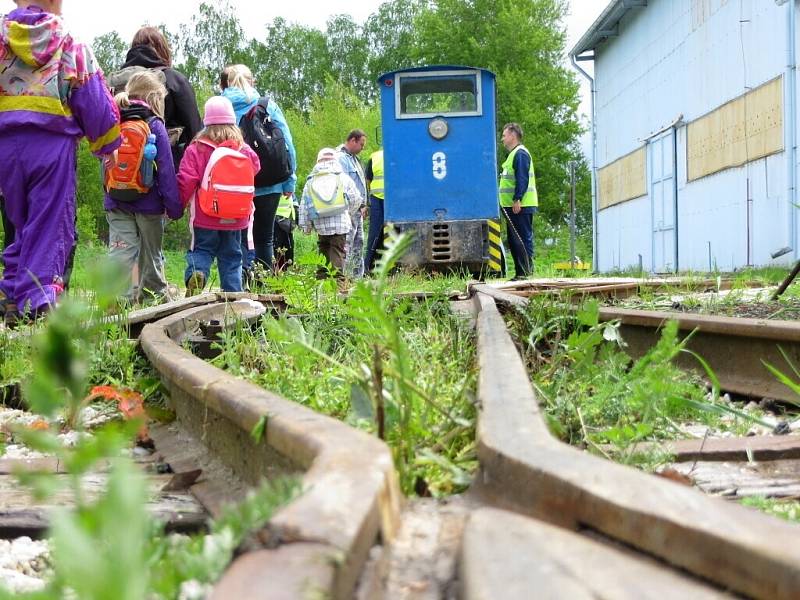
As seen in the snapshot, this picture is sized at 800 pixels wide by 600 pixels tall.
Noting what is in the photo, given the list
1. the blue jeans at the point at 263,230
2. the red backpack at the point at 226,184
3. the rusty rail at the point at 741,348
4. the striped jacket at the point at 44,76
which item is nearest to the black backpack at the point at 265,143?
the blue jeans at the point at 263,230

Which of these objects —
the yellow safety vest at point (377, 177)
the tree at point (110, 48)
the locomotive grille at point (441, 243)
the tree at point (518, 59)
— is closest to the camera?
the locomotive grille at point (441, 243)

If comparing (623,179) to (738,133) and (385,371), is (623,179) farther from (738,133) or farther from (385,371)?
(385,371)

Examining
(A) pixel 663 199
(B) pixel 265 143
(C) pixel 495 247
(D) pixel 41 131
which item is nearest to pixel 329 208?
(B) pixel 265 143

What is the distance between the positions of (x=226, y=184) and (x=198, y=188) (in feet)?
1.05

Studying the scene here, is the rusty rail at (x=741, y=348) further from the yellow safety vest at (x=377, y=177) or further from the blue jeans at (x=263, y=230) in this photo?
the yellow safety vest at (x=377, y=177)

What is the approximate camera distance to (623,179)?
21.3 m

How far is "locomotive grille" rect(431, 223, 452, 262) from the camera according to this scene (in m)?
13.3

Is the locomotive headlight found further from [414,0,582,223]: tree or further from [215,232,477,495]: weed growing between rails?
[414,0,582,223]: tree

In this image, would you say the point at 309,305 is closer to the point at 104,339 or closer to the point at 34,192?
the point at 104,339

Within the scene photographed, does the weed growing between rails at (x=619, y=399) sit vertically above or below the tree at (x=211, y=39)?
below

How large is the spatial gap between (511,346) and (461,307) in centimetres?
232

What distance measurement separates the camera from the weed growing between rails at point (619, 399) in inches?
86.5

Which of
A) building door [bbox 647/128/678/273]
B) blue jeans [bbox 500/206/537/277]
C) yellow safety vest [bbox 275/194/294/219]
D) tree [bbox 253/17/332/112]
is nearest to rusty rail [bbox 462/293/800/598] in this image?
yellow safety vest [bbox 275/194/294/219]

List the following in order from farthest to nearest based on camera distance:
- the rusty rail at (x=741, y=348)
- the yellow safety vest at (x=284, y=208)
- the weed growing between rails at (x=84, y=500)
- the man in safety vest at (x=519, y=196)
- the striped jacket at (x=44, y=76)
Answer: the man in safety vest at (x=519, y=196), the yellow safety vest at (x=284, y=208), the striped jacket at (x=44, y=76), the rusty rail at (x=741, y=348), the weed growing between rails at (x=84, y=500)
